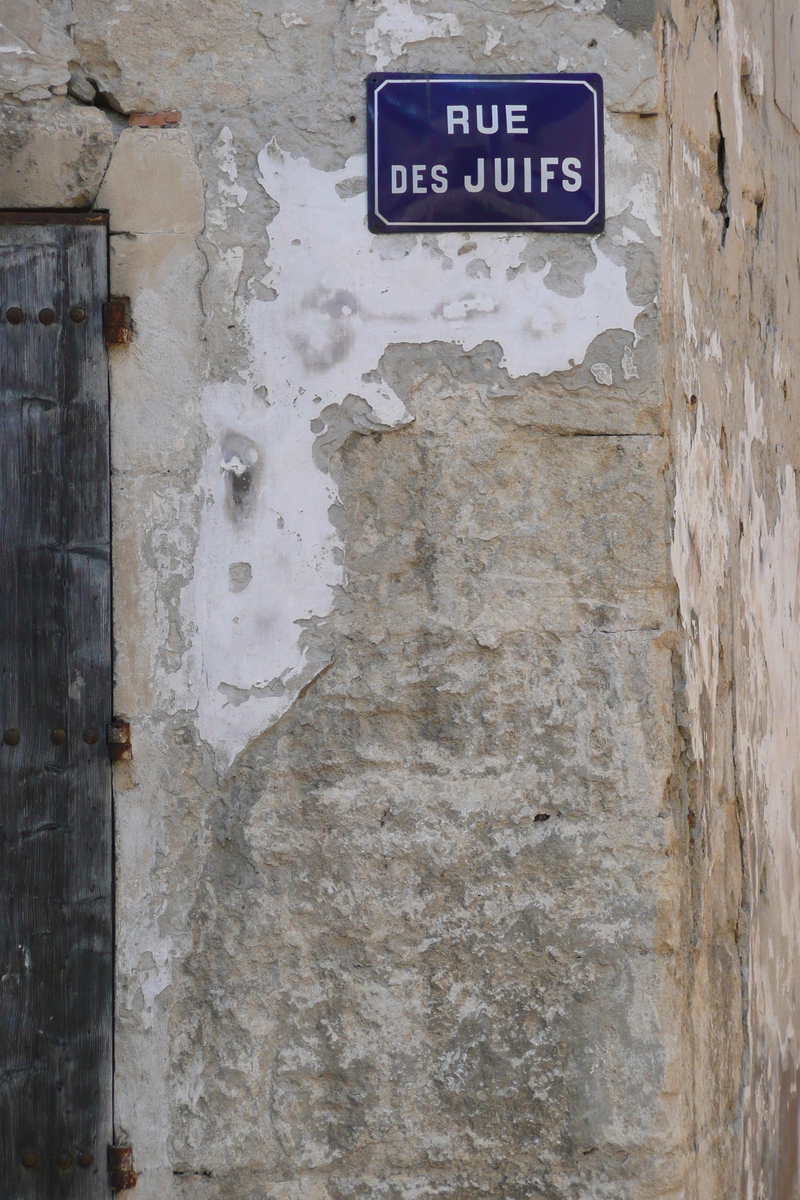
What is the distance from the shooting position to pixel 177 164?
1.87m

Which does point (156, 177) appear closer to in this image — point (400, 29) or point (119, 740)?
point (400, 29)

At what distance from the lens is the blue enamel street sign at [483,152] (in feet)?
6.07

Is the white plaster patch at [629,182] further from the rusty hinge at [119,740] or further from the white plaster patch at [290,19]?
the rusty hinge at [119,740]

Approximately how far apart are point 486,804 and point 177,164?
115 cm

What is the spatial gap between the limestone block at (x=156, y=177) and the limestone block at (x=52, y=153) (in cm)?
4

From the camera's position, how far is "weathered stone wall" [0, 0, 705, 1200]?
1.81m

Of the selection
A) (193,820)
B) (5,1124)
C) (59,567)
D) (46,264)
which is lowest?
(5,1124)

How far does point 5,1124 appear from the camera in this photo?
182 cm

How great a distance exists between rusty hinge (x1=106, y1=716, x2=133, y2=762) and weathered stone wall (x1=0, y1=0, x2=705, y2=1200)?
2cm

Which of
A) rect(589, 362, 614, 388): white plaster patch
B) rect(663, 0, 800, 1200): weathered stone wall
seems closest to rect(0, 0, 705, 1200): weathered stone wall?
rect(589, 362, 614, 388): white plaster patch

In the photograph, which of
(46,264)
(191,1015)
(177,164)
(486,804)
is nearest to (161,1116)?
(191,1015)

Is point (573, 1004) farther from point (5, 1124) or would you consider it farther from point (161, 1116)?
point (5, 1124)

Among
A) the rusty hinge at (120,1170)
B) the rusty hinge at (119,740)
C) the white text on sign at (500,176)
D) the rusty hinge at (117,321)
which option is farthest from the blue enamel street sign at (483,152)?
the rusty hinge at (120,1170)

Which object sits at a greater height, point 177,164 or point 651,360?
point 177,164
